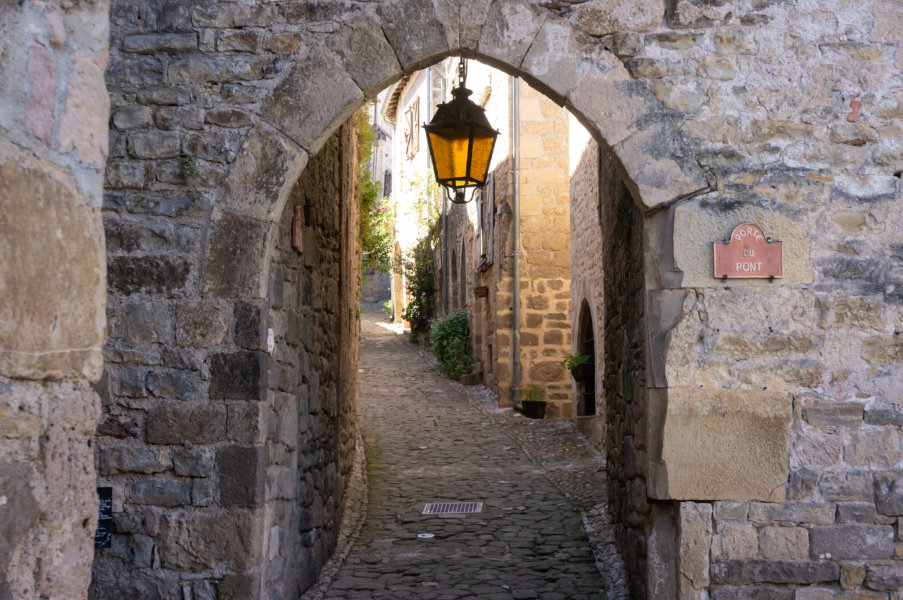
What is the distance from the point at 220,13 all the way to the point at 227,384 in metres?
1.60

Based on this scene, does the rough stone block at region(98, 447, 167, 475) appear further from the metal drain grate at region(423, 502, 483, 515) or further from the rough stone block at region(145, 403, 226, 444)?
the metal drain grate at region(423, 502, 483, 515)

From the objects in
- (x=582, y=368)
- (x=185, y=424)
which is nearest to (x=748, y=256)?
(x=185, y=424)

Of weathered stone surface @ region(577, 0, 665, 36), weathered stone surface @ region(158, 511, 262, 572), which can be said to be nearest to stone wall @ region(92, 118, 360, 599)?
weathered stone surface @ region(158, 511, 262, 572)

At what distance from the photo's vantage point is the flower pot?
10.7m

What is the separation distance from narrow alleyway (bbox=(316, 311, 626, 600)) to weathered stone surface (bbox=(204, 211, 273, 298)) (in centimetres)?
199

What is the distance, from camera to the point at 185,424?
3660 millimetres

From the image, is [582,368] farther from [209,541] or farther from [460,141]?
[209,541]

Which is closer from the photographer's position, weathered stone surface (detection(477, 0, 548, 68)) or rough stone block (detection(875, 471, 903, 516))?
rough stone block (detection(875, 471, 903, 516))

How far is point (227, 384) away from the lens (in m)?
3.68

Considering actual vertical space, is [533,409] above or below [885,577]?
below

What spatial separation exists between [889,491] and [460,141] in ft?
11.3

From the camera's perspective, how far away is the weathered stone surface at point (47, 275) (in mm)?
1144

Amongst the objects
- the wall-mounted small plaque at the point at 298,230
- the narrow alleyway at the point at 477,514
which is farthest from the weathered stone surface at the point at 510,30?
the narrow alleyway at the point at 477,514

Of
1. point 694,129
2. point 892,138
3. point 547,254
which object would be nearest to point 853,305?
point 892,138
